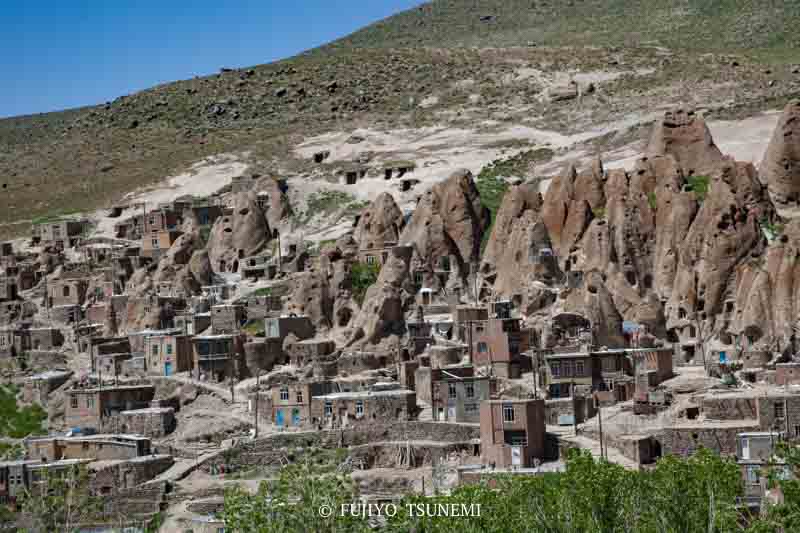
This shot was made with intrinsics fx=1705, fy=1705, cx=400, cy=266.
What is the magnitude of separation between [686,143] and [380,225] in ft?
54.9

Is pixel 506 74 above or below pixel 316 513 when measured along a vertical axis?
above

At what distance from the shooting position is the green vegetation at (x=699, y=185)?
82688mm

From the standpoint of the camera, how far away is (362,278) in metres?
84.1

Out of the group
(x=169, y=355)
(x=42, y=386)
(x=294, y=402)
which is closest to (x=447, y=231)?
(x=169, y=355)

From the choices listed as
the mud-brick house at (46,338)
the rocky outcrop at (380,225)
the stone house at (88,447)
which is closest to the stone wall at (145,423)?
the stone house at (88,447)

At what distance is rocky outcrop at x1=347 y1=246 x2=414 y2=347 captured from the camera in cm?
7844

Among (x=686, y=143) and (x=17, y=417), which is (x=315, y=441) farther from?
(x=686, y=143)

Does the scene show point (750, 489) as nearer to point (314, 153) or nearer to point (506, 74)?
point (314, 153)

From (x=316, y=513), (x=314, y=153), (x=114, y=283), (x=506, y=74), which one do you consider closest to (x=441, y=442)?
(x=316, y=513)

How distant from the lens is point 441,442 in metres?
66.2

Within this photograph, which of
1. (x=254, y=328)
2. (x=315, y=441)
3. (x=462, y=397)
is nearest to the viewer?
(x=462, y=397)

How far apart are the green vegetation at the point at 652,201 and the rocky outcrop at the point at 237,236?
23.9 m

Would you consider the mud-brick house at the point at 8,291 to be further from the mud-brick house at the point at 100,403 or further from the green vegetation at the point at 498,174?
the green vegetation at the point at 498,174

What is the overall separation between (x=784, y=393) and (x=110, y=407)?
31.4m
